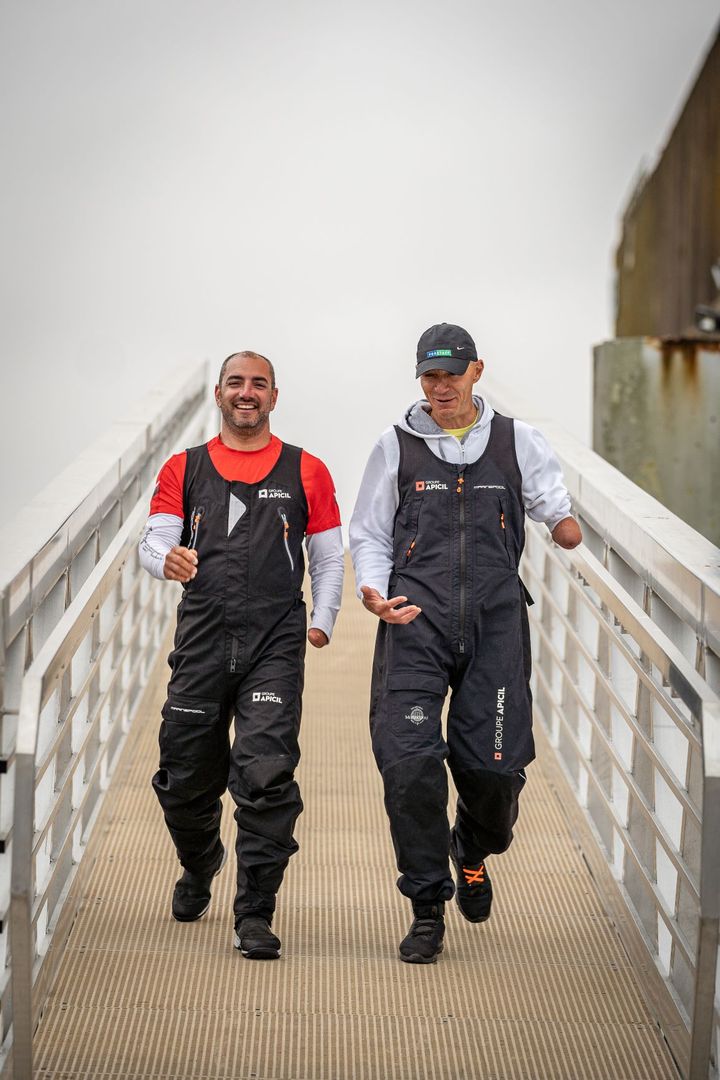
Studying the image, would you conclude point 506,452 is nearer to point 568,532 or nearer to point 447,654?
point 568,532

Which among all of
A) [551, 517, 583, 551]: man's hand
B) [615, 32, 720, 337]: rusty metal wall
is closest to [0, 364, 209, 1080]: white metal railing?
[551, 517, 583, 551]: man's hand

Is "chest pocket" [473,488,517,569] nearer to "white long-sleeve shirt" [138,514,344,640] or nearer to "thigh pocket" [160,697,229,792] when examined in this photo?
"white long-sleeve shirt" [138,514,344,640]

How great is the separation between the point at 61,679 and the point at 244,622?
1.31 ft

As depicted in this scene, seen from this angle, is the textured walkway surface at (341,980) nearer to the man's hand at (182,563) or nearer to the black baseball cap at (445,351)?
the man's hand at (182,563)

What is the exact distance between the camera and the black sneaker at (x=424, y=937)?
9.62ft

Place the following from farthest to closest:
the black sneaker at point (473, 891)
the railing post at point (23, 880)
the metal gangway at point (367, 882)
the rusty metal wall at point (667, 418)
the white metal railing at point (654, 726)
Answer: the rusty metal wall at point (667, 418)
the black sneaker at point (473, 891)
the metal gangway at point (367, 882)
the white metal railing at point (654, 726)
the railing post at point (23, 880)

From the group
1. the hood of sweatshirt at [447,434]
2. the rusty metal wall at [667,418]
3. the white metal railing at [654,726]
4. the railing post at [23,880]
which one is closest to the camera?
the railing post at [23,880]

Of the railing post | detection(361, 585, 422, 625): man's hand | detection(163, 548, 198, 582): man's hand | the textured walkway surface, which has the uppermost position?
detection(163, 548, 198, 582): man's hand

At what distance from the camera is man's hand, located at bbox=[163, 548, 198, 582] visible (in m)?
2.88

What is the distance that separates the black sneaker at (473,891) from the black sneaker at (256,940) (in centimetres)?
47

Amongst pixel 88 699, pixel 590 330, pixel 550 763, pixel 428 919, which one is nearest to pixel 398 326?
pixel 590 330

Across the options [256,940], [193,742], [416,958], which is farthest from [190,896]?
[416,958]

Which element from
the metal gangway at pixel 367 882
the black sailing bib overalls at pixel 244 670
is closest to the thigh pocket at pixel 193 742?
the black sailing bib overalls at pixel 244 670

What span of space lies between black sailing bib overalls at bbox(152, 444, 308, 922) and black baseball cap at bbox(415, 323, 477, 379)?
406 millimetres
